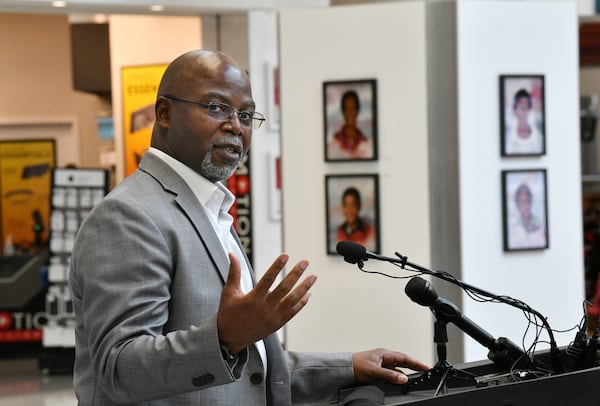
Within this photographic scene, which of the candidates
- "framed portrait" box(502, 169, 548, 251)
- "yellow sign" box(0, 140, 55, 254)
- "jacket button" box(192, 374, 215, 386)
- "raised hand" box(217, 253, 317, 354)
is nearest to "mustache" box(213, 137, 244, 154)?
"raised hand" box(217, 253, 317, 354)

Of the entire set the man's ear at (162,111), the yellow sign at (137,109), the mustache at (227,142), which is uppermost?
the yellow sign at (137,109)

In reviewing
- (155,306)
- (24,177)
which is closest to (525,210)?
(155,306)

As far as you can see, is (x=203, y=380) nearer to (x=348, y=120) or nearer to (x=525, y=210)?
(x=348, y=120)

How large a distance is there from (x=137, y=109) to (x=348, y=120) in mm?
4230

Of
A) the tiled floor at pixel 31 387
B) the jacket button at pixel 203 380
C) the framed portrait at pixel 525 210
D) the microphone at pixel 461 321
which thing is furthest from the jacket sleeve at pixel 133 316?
the tiled floor at pixel 31 387

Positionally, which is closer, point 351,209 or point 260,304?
point 260,304

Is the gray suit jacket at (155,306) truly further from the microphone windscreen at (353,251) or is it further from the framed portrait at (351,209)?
the framed portrait at (351,209)

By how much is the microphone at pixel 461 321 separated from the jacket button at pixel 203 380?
52cm

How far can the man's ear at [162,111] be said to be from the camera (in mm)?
2275

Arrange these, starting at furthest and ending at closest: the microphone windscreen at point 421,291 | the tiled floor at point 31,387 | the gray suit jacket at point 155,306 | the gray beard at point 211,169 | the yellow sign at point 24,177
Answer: the yellow sign at point 24,177 → the tiled floor at point 31,387 → the gray beard at point 211,169 → the microphone windscreen at point 421,291 → the gray suit jacket at point 155,306

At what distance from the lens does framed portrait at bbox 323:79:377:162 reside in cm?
683

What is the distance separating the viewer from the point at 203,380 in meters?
1.84

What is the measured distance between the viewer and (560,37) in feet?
23.1

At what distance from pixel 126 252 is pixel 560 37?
5695 mm
